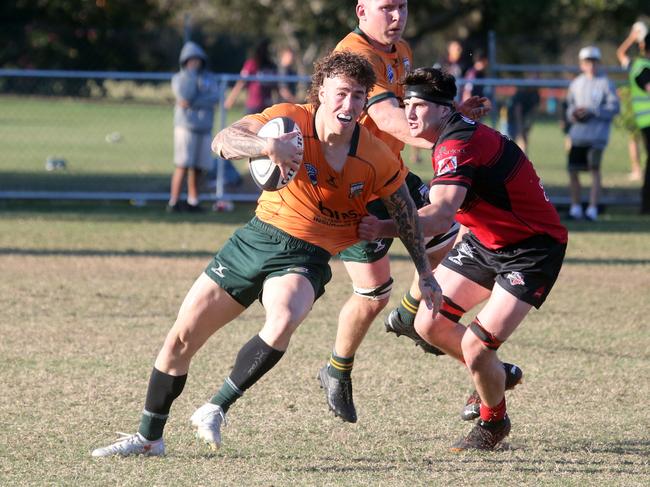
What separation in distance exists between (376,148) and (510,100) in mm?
16029

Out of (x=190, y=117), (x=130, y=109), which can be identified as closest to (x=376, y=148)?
(x=190, y=117)

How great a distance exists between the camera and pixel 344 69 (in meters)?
5.21

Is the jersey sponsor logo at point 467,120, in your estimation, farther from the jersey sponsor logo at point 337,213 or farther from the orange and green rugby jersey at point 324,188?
the jersey sponsor logo at point 337,213

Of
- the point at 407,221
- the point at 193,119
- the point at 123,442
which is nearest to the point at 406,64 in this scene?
the point at 407,221

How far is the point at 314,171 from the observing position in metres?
5.29

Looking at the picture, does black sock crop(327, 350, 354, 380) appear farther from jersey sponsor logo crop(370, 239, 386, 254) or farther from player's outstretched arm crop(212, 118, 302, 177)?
player's outstretched arm crop(212, 118, 302, 177)

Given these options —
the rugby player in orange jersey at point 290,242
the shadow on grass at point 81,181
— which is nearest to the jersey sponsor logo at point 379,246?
the rugby player in orange jersey at point 290,242

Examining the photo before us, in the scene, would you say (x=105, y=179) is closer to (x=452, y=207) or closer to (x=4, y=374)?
(x=4, y=374)

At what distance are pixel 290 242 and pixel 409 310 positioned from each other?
1.45 meters

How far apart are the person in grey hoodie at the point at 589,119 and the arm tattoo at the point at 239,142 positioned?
10219mm

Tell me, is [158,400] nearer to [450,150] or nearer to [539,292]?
[450,150]

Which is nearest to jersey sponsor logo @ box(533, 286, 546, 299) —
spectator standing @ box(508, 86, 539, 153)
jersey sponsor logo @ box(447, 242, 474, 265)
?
jersey sponsor logo @ box(447, 242, 474, 265)

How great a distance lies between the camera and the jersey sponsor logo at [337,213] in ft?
17.5

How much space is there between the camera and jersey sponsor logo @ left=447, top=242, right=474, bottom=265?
19.9 feet
